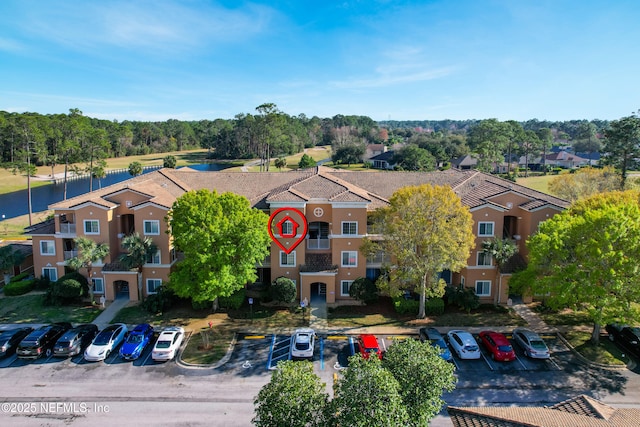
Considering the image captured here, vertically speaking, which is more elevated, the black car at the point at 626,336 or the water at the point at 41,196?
the water at the point at 41,196

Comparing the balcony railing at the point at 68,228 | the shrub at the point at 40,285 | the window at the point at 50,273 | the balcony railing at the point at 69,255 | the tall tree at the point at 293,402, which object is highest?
the balcony railing at the point at 68,228

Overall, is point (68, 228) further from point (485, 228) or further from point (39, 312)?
point (485, 228)

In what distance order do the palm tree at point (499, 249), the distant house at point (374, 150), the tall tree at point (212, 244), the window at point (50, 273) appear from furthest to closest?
1. the distant house at point (374, 150)
2. the window at point (50, 273)
3. the palm tree at point (499, 249)
4. the tall tree at point (212, 244)

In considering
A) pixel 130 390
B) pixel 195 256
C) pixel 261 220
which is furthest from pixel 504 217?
pixel 130 390

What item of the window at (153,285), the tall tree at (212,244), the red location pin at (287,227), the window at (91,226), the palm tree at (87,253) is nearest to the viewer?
the tall tree at (212,244)

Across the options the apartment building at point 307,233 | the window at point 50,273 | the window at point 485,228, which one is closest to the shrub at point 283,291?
the apartment building at point 307,233

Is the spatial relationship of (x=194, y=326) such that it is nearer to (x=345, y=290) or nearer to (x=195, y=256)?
(x=195, y=256)

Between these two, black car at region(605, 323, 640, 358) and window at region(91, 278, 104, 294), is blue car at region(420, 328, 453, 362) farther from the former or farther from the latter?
window at region(91, 278, 104, 294)

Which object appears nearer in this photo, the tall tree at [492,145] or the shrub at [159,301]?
the shrub at [159,301]

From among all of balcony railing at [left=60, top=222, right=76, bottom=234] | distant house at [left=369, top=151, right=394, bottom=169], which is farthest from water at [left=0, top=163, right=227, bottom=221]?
distant house at [left=369, top=151, right=394, bottom=169]

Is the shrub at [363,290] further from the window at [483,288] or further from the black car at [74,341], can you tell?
the black car at [74,341]
